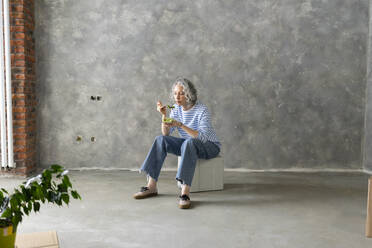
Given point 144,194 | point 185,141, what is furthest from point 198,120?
point 144,194

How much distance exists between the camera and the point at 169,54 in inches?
189

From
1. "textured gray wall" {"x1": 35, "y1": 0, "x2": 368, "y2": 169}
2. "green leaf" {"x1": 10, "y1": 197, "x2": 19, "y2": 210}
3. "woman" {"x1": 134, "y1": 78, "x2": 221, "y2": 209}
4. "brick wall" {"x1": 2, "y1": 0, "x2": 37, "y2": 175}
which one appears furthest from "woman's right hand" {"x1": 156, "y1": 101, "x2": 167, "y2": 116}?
"green leaf" {"x1": 10, "y1": 197, "x2": 19, "y2": 210}

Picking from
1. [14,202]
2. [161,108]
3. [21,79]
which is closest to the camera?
[14,202]

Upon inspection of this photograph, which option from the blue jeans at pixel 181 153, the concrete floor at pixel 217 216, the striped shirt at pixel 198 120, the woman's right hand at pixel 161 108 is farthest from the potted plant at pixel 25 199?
the striped shirt at pixel 198 120

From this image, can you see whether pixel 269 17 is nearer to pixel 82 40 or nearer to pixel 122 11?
pixel 122 11

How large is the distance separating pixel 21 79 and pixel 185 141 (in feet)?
6.64

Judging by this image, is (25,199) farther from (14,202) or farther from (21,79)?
(21,79)

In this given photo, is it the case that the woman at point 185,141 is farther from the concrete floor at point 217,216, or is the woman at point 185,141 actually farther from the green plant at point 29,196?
the green plant at point 29,196

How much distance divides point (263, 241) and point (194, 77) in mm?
2609

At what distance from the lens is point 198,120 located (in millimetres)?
3768

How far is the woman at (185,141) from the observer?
3.57 metres

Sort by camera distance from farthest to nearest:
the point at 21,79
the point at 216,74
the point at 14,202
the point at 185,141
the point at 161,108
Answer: the point at 216,74
the point at 21,79
the point at 161,108
the point at 185,141
the point at 14,202

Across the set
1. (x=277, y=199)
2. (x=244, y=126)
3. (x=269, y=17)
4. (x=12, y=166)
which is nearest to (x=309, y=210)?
(x=277, y=199)

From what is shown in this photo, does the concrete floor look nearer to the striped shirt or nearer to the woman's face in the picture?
the striped shirt
